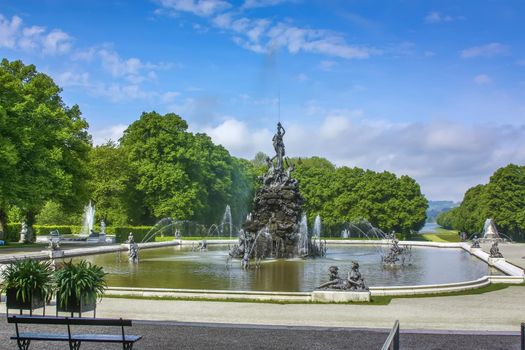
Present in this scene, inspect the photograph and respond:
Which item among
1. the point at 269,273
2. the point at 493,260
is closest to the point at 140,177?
the point at 269,273

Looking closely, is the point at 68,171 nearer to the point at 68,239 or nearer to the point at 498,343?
the point at 68,239

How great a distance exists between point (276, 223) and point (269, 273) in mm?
11507

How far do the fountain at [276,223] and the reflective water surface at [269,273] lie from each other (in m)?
1.72

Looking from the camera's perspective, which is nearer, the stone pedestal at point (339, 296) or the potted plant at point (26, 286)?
the potted plant at point (26, 286)

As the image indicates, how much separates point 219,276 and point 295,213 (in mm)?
15271

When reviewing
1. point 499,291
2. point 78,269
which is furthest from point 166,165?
point 78,269

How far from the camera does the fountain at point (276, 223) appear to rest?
4072cm

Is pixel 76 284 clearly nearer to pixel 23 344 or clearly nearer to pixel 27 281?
pixel 27 281

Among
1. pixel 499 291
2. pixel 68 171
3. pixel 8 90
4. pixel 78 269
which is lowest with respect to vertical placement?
pixel 499 291

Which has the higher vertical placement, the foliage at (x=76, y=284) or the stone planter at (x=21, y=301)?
the foliage at (x=76, y=284)

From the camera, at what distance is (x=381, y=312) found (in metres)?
17.7

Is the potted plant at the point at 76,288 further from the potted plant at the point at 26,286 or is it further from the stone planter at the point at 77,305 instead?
the potted plant at the point at 26,286

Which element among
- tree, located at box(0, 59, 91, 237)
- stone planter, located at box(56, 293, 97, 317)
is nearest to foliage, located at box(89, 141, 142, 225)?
tree, located at box(0, 59, 91, 237)

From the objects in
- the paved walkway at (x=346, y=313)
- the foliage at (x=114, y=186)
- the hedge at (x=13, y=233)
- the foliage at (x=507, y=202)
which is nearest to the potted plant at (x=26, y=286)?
the paved walkway at (x=346, y=313)
